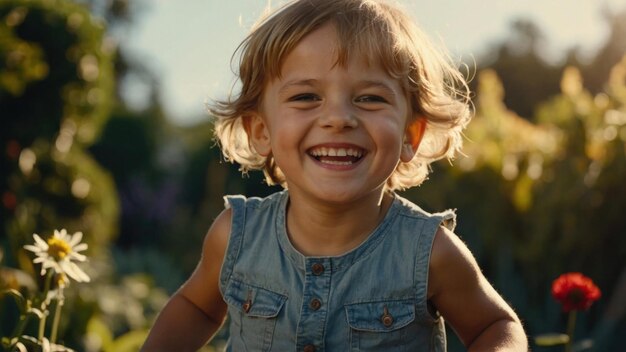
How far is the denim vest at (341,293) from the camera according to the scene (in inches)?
94.8

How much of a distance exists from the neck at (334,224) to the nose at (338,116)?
272 millimetres

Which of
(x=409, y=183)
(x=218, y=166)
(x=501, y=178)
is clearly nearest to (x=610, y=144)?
(x=501, y=178)

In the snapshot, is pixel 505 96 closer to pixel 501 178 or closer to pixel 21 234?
pixel 501 178

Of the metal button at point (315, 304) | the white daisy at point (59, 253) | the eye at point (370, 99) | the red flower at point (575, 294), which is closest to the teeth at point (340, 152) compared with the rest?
the eye at point (370, 99)

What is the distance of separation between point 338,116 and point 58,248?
0.76 meters

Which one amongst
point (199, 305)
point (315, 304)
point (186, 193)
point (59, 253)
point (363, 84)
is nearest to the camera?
point (59, 253)

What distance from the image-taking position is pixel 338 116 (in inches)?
90.0

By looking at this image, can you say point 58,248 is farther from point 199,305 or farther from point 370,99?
point 370,99

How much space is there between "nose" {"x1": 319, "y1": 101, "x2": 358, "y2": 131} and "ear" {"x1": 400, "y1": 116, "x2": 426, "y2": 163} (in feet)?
1.01

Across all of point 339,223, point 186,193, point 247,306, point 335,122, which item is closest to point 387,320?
point 339,223

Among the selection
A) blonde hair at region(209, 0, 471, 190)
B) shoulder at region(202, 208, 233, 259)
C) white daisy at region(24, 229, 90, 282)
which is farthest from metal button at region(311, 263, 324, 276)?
white daisy at region(24, 229, 90, 282)

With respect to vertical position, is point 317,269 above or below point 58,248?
below

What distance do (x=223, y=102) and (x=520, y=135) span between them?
325cm

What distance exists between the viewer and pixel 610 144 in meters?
4.78
